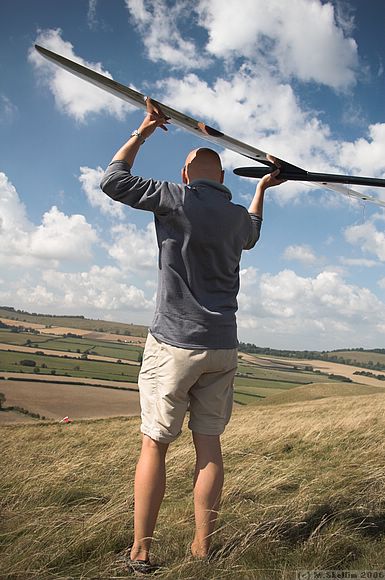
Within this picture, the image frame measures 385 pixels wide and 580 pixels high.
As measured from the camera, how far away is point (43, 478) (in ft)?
13.8

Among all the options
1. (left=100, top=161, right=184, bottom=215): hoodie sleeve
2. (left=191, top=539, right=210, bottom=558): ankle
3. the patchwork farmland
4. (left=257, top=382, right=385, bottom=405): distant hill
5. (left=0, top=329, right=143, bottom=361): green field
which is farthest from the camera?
(left=0, top=329, right=143, bottom=361): green field

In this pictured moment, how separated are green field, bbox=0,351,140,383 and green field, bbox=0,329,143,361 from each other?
24.5ft

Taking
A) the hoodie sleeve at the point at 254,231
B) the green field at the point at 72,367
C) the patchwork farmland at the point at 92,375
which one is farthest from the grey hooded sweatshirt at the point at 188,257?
the green field at the point at 72,367

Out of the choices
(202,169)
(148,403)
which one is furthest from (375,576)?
(202,169)

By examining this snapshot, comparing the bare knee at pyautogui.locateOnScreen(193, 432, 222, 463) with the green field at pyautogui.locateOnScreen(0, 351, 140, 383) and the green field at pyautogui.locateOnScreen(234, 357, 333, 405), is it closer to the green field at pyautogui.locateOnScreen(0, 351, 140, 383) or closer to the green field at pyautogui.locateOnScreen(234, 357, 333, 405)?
the green field at pyautogui.locateOnScreen(234, 357, 333, 405)

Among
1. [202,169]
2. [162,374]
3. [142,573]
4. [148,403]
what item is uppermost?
[202,169]

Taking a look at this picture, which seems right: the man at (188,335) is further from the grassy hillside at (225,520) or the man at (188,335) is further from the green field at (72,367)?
the green field at (72,367)

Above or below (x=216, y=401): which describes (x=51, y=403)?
below

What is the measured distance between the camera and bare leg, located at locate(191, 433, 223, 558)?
2576 mm

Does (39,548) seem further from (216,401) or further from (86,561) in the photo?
(216,401)

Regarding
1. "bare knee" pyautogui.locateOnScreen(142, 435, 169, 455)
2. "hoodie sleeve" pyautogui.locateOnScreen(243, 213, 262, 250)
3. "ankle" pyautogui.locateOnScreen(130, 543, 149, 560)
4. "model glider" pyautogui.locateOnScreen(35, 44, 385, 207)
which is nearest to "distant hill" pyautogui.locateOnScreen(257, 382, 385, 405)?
"model glider" pyautogui.locateOnScreen(35, 44, 385, 207)

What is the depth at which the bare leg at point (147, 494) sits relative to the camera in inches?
96.5

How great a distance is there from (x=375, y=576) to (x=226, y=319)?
1.63 meters

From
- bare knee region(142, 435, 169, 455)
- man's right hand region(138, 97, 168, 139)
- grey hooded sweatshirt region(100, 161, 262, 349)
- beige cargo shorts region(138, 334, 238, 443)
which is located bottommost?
bare knee region(142, 435, 169, 455)
